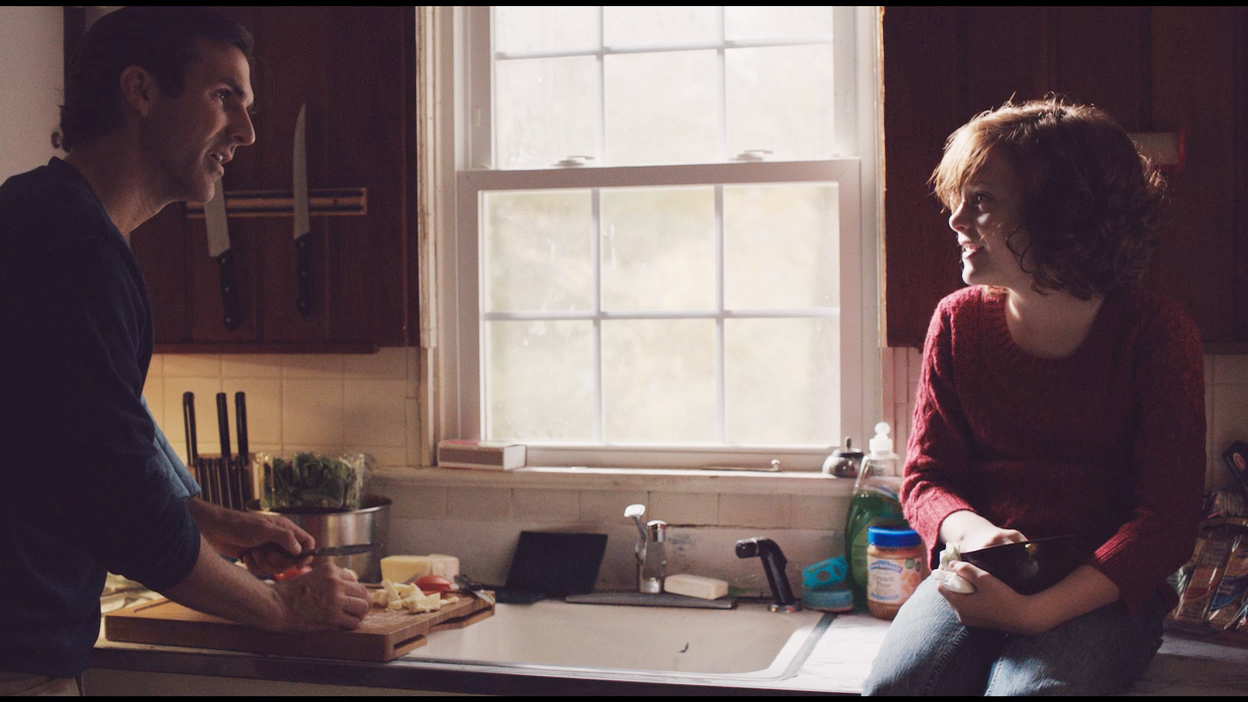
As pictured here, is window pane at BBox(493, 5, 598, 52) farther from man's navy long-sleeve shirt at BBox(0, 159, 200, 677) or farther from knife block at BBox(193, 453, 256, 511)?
man's navy long-sleeve shirt at BBox(0, 159, 200, 677)

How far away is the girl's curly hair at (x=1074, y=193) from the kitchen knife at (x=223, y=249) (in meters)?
1.68

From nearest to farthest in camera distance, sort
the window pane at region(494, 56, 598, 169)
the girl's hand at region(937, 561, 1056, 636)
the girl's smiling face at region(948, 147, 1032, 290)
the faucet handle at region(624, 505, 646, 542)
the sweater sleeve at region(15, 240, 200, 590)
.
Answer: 1. the sweater sleeve at region(15, 240, 200, 590)
2. the girl's hand at region(937, 561, 1056, 636)
3. the girl's smiling face at region(948, 147, 1032, 290)
4. the faucet handle at region(624, 505, 646, 542)
5. the window pane at region(494, 56, 598, 169)

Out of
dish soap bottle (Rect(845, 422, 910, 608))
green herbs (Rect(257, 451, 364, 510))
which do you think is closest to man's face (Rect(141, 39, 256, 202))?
green herbs (Rect(257, 451, 364, 510))

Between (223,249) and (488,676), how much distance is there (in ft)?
4.29

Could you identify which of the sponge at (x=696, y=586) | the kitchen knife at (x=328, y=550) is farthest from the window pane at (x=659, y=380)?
the kitchen knife at (x=328, y=550)

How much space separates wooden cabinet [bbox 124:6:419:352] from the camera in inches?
96.7

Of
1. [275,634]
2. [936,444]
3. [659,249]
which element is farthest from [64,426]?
[659,249]

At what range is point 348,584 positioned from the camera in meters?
1.78

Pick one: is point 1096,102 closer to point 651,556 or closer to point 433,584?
point 651,556

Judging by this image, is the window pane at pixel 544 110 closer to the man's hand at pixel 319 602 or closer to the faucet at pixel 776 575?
the faucet at pixel 776 575

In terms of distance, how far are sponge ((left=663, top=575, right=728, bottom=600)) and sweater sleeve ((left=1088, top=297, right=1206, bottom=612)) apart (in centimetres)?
87

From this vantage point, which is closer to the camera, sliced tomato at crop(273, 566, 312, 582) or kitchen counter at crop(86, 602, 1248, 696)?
kitchen counter at crop(86, 602, 1248, 696)

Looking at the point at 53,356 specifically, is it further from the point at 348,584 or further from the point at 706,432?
the point at 706,432

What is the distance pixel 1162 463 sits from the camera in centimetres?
157
